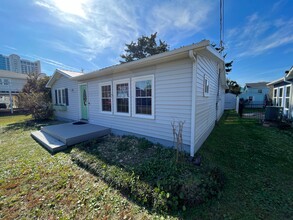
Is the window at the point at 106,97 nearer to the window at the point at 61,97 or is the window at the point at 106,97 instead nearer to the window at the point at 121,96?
the window at the point at 121,96

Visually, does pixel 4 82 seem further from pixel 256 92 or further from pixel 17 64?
pixel 256 92

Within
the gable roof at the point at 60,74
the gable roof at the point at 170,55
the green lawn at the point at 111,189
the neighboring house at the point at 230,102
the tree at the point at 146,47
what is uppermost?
the tree at the point at 146,47

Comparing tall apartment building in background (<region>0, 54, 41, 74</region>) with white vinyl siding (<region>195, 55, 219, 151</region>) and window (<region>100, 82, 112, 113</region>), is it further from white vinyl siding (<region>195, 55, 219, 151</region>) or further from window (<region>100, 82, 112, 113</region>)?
white vinyl siding (<region>195, 55, 219, 151</region>)

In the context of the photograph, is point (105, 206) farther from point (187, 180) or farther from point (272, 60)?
point (272, 60)

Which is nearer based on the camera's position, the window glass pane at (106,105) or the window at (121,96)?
the window at (121,96)

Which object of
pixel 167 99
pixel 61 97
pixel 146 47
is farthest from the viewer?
pixel 146 47

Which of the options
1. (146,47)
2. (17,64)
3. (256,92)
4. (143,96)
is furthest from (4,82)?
(256,92)

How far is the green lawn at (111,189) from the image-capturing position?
2090 mm

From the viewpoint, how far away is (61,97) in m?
10.3

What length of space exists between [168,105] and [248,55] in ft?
58.1

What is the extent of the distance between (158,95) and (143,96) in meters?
0.72

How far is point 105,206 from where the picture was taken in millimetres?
2250

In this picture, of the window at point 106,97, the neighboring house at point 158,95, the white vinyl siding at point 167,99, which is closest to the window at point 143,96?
the neighboring house at point 158,95

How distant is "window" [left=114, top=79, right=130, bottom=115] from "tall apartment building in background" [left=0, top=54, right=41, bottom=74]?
3659 cm
